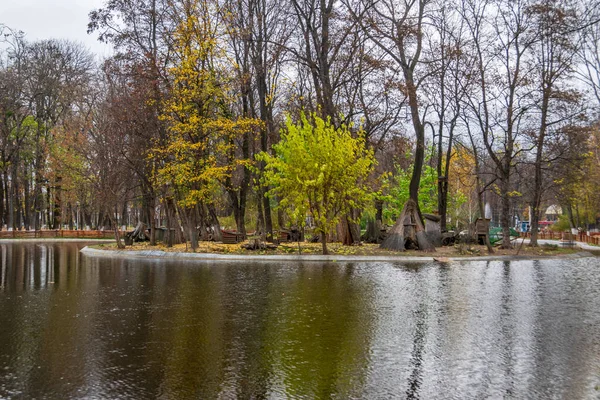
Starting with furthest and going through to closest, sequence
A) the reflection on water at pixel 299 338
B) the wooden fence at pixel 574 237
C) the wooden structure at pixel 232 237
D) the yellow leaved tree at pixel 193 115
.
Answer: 1. the wooden fence at pixel 574 237
2. the wooden structure at pixel 232 237
3. the yellow leaved tree at pixel 193 115
4. the reflection on water at pixel 299 338

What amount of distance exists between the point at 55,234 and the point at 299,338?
4828 centimetres

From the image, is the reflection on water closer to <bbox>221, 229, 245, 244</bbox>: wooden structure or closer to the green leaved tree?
the green leaved tree

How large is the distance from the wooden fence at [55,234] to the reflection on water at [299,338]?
36.1 m

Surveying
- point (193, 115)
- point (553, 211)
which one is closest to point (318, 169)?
point (193, 115)

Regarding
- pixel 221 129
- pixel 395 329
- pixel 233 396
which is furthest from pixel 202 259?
pixel 233 396

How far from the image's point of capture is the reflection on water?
6137 mm

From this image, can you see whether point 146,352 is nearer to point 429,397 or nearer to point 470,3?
point 429,397

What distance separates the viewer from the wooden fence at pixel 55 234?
48.5 meters

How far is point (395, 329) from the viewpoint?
30.2 ft

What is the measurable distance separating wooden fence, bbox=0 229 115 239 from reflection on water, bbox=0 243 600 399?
118ft

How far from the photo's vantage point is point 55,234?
50.9 m

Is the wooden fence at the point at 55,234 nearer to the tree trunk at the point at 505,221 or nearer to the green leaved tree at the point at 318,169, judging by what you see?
the green leaved tree at the point at 318,169

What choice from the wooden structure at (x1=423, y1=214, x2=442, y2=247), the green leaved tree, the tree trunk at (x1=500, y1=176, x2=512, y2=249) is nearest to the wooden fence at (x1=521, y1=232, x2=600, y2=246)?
the tree trunk at (x1=500, y1=176, x2=512, y2=249)

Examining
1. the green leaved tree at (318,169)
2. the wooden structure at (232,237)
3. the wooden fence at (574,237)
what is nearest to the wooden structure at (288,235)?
the wooden structure at (232,237)
